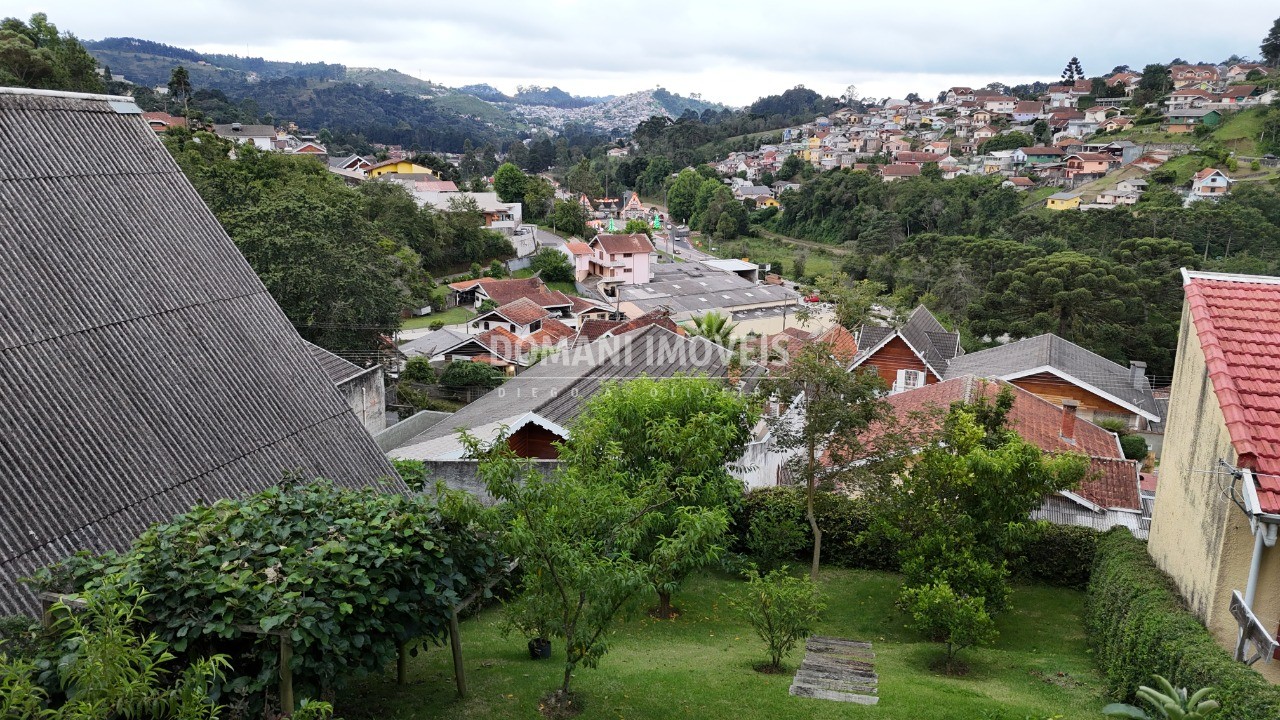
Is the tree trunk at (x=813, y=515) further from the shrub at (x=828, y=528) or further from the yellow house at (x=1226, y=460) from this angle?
the yellow house at (x=1226, y=460)

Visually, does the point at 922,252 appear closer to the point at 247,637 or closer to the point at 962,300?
the point at 962,300

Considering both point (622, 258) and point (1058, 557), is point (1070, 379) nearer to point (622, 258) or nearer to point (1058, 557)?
point (1058, 557)

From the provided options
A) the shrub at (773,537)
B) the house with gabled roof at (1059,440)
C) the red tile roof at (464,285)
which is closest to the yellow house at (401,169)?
the red tile roof at (464,285)

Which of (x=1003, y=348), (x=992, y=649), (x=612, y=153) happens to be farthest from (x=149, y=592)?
(x=612, y=153)

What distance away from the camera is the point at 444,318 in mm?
48688

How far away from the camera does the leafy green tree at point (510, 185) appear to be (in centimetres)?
8231

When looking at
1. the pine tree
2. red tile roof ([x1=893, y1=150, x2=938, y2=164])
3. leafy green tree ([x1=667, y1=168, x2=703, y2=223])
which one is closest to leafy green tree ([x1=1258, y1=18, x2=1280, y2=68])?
the pine tree

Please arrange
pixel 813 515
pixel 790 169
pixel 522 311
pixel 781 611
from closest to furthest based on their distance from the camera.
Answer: pixel 781 611 < pixel 813 515 < pixel 522 311 < pixel 790 169

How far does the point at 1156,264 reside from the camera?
4169 centimetres

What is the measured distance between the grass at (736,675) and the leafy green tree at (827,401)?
2.62 m

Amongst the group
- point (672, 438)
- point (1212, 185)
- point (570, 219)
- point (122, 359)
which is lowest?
point (570, 219)

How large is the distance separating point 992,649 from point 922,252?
48.0 metres

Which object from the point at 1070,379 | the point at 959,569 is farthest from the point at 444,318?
the point at 959,569

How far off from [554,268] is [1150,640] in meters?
55.4
